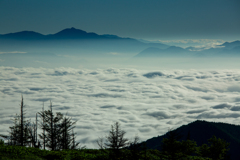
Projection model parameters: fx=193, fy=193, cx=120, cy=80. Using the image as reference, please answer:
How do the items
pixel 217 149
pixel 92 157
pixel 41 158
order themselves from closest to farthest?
pixel 41 158 → pixel 92 157 → pixel 217 149

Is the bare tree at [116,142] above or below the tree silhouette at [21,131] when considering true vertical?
below

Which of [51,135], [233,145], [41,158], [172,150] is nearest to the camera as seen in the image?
[41,158]

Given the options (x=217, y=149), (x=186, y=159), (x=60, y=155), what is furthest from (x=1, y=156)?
(x=217, y=149)

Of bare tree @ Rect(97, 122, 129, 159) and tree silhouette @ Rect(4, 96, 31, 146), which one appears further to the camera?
tree silhouette @ Rect(4, 96, 31, 146)

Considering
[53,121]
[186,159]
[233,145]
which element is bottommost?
[233,145]

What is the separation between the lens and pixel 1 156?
84.3 feet

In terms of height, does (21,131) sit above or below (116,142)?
above

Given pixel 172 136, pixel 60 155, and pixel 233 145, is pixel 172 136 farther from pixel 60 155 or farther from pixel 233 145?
pixel 233 145

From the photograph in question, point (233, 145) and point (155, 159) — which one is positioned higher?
point (155, 159)

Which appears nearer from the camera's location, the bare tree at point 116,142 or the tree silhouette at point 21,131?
the bare tree at point 116,142

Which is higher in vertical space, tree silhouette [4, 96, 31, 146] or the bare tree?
tree silhouette [4, 96, 31, 146]

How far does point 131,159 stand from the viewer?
2930 centimetres

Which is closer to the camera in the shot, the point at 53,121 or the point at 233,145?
the point at 53,121

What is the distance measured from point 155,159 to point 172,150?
4820 mm
